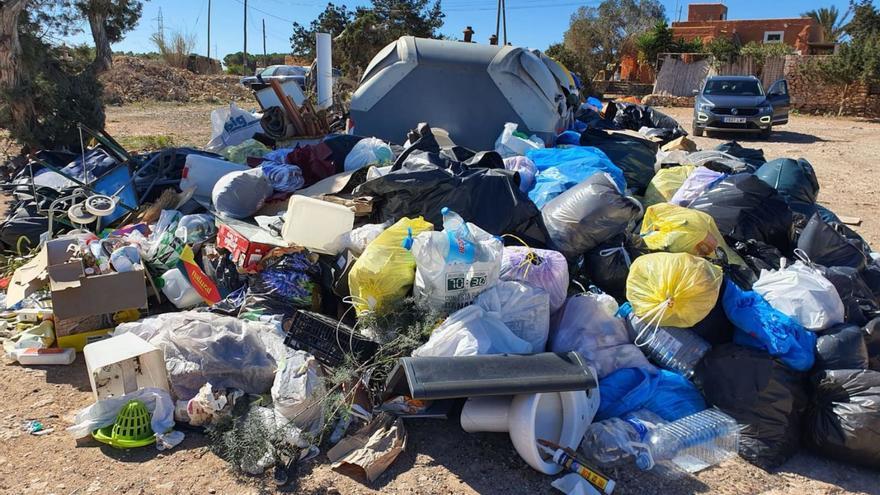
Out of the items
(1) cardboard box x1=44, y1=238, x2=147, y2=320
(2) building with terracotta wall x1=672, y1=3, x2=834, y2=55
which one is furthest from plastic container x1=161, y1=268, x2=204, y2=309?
(2) building with terracotta wall x1=672, y1=3, x2=834, y2=55

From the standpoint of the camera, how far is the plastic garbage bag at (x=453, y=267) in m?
2.68

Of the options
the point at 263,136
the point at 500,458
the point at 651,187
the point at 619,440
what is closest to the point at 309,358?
the point at 500,458

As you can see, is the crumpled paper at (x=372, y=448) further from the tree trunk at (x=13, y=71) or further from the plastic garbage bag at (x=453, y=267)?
the tree trunk at (x=13, y=71)

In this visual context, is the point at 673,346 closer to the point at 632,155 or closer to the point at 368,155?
the point at 632,155

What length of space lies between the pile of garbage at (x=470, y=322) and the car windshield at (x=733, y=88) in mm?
8883

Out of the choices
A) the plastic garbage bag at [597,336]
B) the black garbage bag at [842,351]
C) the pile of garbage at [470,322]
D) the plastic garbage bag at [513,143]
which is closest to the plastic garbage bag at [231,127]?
the pile of garbage at [470,322]

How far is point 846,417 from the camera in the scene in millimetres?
2439

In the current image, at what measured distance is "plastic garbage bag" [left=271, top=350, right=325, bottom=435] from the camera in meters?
2.44

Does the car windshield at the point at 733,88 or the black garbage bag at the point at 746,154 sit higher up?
the car windshield at the point at 733,88

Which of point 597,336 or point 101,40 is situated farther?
point 101,40

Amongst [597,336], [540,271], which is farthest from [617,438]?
[540,271]

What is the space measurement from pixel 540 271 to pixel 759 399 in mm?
1077

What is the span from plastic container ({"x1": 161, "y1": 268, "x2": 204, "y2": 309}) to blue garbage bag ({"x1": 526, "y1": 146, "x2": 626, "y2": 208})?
2162mm

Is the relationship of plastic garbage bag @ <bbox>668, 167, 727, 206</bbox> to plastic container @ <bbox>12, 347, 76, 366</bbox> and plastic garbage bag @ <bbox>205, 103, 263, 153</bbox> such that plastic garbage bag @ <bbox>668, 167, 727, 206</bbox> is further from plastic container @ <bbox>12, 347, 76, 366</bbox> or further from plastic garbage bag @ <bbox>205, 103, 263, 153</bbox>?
plastic garbage bag @ <bbox>205, 103, 263, 153</bbox>
